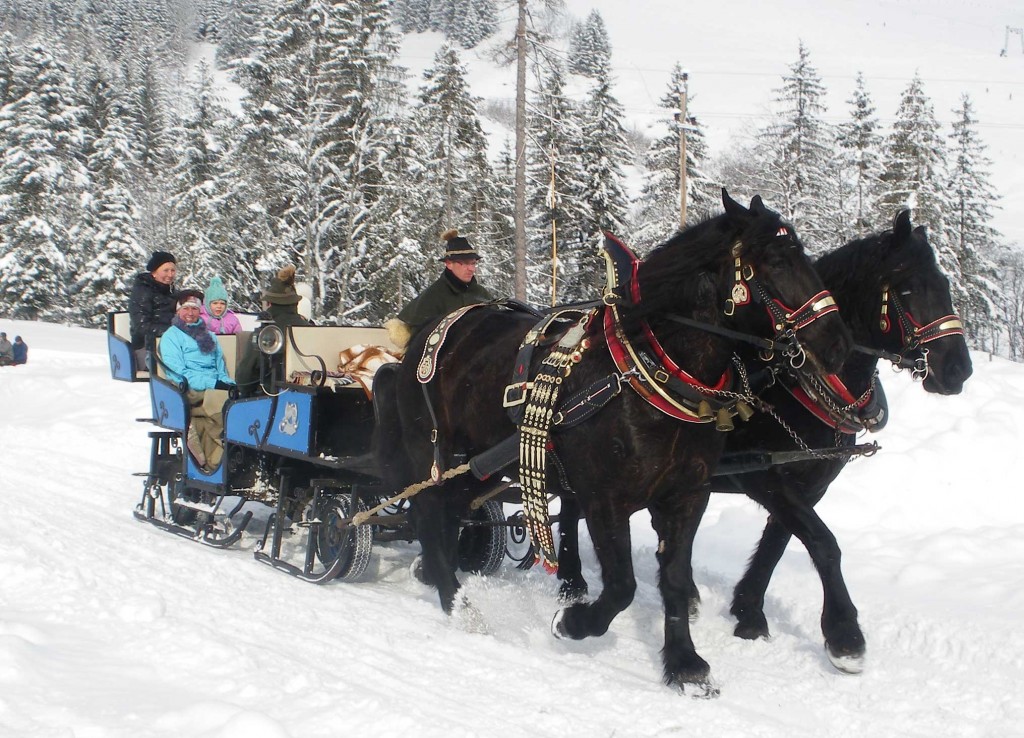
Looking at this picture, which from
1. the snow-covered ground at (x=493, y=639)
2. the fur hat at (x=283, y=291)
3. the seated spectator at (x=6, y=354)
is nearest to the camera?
the snow-covered ground at (x=493, y=639)

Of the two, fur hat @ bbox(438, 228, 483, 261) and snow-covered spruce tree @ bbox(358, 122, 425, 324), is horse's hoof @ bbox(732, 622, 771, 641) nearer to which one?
fur hat @ bbox(438, 228, 483, 261)

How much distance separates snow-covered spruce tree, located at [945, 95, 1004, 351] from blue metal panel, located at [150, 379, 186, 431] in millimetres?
31336

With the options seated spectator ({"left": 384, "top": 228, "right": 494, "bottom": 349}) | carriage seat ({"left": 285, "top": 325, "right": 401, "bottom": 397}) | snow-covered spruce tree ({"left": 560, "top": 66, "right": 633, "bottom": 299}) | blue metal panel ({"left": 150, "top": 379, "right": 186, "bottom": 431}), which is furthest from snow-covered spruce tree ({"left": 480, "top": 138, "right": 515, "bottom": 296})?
seated spectator ({"left": 384, "top": 228, "right": 494, "bottom": 349})

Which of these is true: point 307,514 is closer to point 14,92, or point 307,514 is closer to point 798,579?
point 798,579

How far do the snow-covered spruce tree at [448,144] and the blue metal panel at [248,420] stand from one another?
866 inches

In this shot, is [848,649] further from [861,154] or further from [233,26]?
[233,26]

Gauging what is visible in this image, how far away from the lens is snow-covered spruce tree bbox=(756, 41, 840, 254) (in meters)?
32.0

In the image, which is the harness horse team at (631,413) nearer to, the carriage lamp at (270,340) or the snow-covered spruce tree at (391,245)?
the carriage lamp at (270,340)

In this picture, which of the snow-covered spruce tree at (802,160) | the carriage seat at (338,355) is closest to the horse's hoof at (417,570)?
the carriage seat at (338,355)

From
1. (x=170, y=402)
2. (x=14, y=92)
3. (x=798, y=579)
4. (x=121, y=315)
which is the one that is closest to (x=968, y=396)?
(x=798, y=579)

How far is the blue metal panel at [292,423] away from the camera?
645cm

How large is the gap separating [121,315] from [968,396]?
27.8 feet

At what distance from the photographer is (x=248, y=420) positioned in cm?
720

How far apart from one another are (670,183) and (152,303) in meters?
23.9
